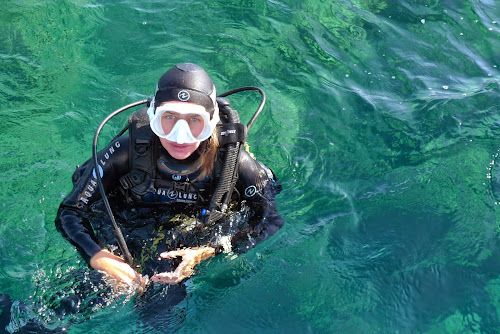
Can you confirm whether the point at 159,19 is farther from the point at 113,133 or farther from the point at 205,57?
the point at 113,133

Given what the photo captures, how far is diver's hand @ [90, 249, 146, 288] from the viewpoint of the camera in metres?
3.32

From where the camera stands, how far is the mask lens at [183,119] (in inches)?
130

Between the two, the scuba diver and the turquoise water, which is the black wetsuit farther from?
the turquoise water

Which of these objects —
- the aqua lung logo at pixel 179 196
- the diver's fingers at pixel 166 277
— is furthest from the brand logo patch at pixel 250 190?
the diver's fingers at pixel 166 277

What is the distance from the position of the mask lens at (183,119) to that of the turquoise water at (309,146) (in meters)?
1.16

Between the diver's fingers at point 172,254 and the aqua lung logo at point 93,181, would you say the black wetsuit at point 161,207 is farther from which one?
the diver's fingers at point 172,254

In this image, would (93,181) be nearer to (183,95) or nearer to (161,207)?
(161,207)

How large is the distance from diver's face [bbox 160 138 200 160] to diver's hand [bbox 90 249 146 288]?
0.75 m

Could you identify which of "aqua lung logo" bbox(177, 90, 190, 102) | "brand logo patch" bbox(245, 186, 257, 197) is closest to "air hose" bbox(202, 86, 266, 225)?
"brand logo patch" bbox(245, 186, 257, 197)

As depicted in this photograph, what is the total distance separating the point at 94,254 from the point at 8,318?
0.79 metres

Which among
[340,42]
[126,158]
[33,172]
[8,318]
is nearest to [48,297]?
[8,318]

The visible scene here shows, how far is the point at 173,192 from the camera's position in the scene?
3820 mm

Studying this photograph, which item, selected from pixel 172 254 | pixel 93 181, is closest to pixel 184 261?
pixel 172 254

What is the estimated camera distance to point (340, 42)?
6.66 metres
